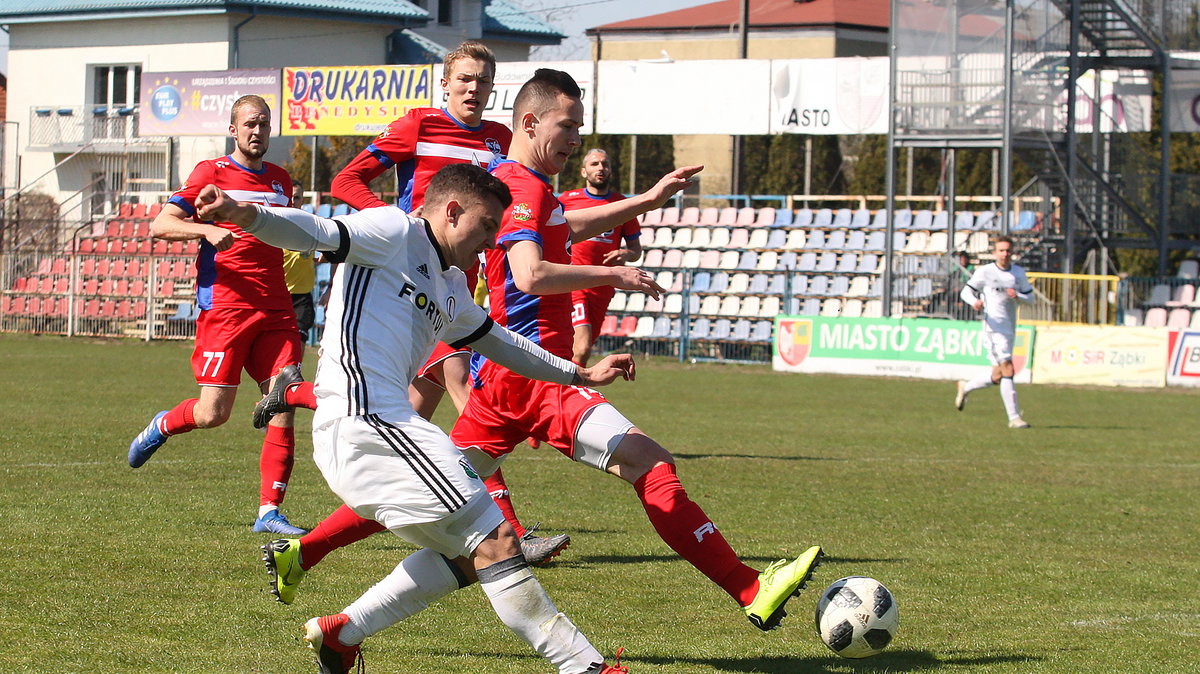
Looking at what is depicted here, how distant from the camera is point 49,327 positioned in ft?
100

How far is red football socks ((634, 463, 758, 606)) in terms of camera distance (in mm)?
5008

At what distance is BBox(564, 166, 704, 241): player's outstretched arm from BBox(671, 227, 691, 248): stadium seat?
24362 mm

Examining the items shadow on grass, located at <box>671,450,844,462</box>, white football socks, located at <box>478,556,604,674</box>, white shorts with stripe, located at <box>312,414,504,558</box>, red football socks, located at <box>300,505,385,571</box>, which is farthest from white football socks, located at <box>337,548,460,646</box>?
shadow on grass, located at <box>671,450,844,462</box>

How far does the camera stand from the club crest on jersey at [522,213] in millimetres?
5418

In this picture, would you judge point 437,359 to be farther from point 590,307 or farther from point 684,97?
point 684,97

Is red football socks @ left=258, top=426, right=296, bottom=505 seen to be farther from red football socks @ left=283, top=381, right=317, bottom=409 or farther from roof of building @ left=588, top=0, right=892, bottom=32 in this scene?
roof of building @ left=588, top=0, right=892, bottom=32

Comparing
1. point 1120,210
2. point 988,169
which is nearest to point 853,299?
point 1120,210

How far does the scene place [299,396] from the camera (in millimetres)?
6582

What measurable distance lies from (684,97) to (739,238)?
3.26 metres

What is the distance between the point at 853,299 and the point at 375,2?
892 inches

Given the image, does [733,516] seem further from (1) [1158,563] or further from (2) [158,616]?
(2) [158,616]

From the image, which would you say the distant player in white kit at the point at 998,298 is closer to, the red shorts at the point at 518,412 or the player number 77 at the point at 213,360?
the player number 77 at the point at 213,360

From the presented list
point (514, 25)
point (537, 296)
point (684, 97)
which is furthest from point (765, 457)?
point (514, 25)

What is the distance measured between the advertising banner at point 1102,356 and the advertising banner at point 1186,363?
0.16 metres
